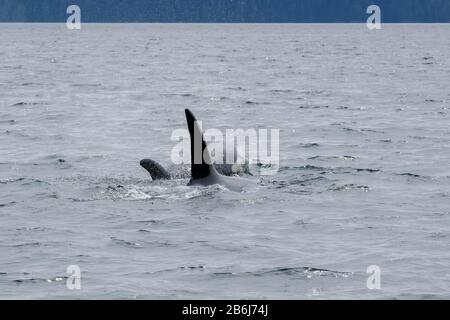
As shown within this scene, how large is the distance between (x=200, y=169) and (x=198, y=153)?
0.68 m

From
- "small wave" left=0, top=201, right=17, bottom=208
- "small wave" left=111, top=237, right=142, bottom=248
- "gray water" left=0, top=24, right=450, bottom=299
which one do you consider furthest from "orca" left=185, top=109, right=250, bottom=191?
"small wave" left=0, top=201, right=17, bottom=208

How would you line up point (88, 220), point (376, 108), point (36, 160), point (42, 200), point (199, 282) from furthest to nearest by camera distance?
1. point (376, 108)
2. point (36, 160)
3. point (42, 200)
4. point (88, 220)
5. point (199, 282)

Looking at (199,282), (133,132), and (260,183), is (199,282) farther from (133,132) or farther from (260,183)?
(133,132)

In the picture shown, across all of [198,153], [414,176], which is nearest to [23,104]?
[414,176]

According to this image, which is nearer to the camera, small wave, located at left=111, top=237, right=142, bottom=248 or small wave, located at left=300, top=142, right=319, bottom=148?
small wave, located at left=111, top=237, right=142, bottom=248

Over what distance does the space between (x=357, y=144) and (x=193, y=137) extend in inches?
445

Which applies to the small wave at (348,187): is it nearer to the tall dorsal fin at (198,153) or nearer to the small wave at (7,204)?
the tall dorsal fin at (198,153)

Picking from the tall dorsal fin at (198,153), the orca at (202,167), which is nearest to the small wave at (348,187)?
the orca at (202,167)

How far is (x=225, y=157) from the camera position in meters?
20.5

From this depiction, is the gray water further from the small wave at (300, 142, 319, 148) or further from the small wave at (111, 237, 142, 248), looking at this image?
the small wave at (300, 142, 319, 148)

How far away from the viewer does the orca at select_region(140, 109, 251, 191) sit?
17.9 m

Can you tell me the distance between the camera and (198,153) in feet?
59.6

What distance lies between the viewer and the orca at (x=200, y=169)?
17938mm

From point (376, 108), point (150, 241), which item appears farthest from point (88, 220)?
point (376, 108)
